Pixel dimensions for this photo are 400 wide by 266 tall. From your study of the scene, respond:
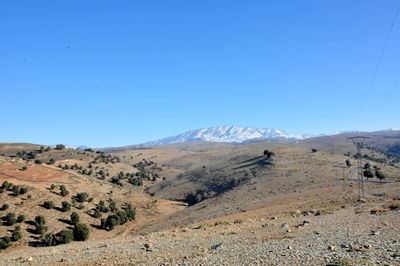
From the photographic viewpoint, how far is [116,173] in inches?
3996

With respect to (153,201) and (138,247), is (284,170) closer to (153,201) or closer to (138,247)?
(153,201)

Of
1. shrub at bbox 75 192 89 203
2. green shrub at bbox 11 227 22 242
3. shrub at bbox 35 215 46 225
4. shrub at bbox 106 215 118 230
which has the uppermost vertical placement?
shrub at bbox 75 192 89 203

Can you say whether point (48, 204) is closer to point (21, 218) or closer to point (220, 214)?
point (21, 218)

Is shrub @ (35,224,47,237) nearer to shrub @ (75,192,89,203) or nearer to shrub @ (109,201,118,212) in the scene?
shrub @ (75,192,89,203)

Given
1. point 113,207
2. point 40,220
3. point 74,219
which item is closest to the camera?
point 40,220

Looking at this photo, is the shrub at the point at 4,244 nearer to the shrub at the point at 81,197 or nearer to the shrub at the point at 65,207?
the shrub at the point at 65,207

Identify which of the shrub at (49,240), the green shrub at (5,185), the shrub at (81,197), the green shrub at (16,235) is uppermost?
the green shrub at (5,185)

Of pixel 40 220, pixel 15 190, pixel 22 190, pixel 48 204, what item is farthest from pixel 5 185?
pixel 40 220

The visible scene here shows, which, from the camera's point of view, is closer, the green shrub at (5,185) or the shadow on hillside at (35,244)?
the shadow on hillside at (35,244)

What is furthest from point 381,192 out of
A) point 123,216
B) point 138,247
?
point 123,216

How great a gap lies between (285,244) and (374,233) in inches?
232

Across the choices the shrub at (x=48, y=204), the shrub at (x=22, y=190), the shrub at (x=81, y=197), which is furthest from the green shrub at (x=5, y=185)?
the shrub at (x=81, y=197)

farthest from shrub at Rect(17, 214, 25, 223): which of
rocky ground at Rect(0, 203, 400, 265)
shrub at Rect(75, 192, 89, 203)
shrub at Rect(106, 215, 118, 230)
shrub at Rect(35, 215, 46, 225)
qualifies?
rocky ground at Rect(0, 203, 400, 265)

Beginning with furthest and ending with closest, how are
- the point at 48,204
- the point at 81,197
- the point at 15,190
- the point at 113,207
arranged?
1. the point at 113,207
2. the point at 81,197
3. the point at 15,190
4. the point at 48,204
